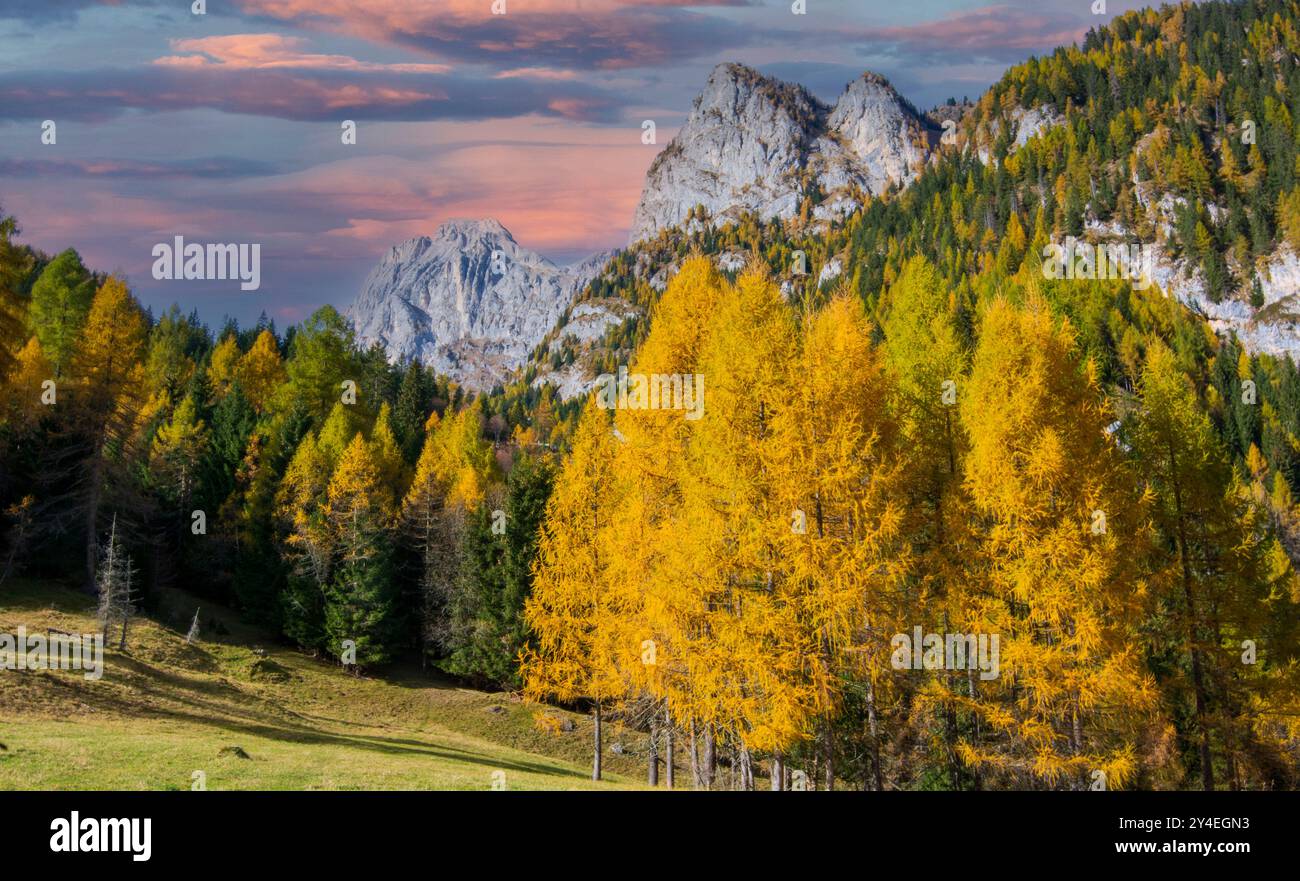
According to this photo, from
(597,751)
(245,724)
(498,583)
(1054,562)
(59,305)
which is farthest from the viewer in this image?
(59,305)

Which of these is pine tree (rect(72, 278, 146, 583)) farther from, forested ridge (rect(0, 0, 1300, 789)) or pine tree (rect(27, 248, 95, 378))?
pine tree (rect(27, 248, 95, 378))

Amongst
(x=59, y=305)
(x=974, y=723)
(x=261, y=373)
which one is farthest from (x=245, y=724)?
(x=261, y=373)

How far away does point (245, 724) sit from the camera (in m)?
26.9

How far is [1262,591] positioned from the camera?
2070 centimetres

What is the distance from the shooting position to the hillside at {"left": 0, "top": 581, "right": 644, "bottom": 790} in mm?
17234

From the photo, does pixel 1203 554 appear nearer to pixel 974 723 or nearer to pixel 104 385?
pixel 974 723

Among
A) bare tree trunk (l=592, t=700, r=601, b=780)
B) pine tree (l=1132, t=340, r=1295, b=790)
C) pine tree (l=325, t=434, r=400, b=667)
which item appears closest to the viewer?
pine tree (l=1132, t=340, r=1295, b=790)

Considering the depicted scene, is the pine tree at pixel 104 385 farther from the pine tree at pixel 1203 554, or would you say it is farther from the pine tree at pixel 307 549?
the pine tree at pixel 1203 554

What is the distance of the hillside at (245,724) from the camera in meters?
17.2

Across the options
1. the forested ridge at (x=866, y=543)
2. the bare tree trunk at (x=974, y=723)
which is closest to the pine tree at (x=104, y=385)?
the forested ridge at (x=866, y=543)

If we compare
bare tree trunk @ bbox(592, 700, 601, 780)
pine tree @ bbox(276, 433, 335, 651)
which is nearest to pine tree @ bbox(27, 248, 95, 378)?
pine tree @ bbox(276, 433, 335, 651)
